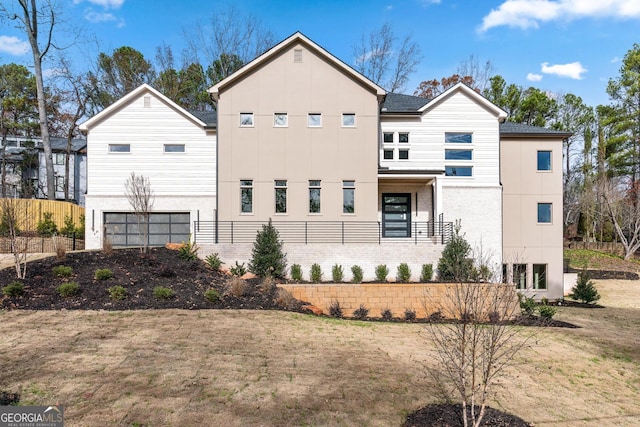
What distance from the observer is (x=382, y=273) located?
15.4 metres

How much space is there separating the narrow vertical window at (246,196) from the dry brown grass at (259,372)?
7.29 metres

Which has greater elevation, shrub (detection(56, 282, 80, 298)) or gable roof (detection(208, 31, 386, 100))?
gable roof (detection(208, 31, 386, 100))

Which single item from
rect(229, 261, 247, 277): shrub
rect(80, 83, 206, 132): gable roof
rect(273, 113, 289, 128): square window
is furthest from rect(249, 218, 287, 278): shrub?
rect(80, 83, 206, 132): gable roof

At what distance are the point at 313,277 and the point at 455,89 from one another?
11180 mm

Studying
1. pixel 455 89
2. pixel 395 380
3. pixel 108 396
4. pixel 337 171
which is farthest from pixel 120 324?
pixel 455 89

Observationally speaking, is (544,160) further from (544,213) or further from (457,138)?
(457,138)

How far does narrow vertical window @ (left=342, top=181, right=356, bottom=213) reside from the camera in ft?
57.0

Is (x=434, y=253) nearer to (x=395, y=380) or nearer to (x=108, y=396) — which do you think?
(x=395, y=380)

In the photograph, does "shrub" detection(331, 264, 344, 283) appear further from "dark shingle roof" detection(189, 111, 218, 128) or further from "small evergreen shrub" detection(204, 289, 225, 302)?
"dark shingle roof" detection(189, 111, 218, 128)

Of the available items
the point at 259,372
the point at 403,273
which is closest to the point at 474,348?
the point at 259,372

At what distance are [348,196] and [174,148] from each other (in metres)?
8.70

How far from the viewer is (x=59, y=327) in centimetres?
853
